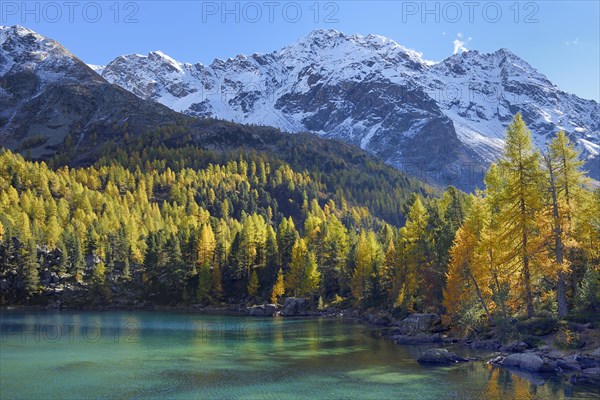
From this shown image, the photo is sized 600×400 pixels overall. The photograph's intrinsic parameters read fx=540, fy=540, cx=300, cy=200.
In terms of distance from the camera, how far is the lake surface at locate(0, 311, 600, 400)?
3925cm

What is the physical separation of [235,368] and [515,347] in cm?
2599

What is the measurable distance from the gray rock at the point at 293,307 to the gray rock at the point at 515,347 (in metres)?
57.5

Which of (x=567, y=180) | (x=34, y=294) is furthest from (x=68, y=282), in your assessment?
(x=567, y=180)

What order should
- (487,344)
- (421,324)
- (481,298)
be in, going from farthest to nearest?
(421,324) < (481,298) < (487,344)

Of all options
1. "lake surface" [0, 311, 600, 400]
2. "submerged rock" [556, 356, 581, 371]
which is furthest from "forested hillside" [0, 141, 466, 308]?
"submerged rock" [556, 356, 581, 371]

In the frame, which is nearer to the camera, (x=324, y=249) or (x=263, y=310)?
(x=263, y=310)

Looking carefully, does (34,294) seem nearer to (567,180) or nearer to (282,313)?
(282,313)

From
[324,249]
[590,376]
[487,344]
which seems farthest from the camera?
[324,249]

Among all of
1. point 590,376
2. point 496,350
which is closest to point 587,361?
point 590,376

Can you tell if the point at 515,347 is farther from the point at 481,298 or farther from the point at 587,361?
the point at 481,298

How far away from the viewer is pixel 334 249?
11669 cm

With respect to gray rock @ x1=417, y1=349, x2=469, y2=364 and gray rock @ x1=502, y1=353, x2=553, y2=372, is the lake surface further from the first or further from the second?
gray rock @ x1=502, y1=353, x2=553, y2=372

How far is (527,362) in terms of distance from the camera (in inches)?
1773

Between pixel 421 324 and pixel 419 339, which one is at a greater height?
pixel 421 324
